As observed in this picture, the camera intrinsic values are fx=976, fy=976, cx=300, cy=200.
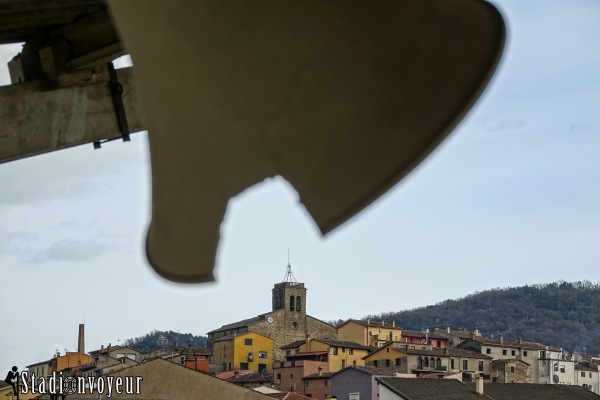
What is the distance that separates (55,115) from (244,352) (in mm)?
63387

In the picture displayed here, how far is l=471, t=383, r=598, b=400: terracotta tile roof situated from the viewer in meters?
39.7

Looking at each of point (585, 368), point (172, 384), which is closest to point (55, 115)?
point (172, 384)

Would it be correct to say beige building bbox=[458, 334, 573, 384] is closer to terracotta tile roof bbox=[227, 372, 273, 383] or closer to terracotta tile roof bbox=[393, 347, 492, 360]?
terracotta tile roof bbox=[393, 347, 492, 360]

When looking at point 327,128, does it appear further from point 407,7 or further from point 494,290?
point 494,290

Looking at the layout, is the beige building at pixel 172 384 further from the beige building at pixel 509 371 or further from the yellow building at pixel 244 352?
the yellow building at pixel 244 352

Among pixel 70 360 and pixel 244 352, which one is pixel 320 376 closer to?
pixel 70 360

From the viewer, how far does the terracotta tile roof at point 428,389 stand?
36594 millimetres

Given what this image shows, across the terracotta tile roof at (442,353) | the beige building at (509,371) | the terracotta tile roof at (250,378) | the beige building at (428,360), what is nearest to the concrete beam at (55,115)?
the beige building at (428,360)

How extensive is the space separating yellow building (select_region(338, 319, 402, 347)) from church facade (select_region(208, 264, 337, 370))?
213 cm

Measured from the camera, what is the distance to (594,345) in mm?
121250

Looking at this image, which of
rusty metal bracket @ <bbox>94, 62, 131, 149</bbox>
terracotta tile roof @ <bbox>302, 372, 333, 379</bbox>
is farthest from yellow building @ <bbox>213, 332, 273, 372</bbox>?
rusty metal bracket @ <bbox>94, 62, 131, 149</bbox>

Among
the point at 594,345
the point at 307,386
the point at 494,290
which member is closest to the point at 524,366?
the point at 307,386

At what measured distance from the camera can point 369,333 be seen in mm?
72875

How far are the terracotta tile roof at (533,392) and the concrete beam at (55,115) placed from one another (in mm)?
36147
